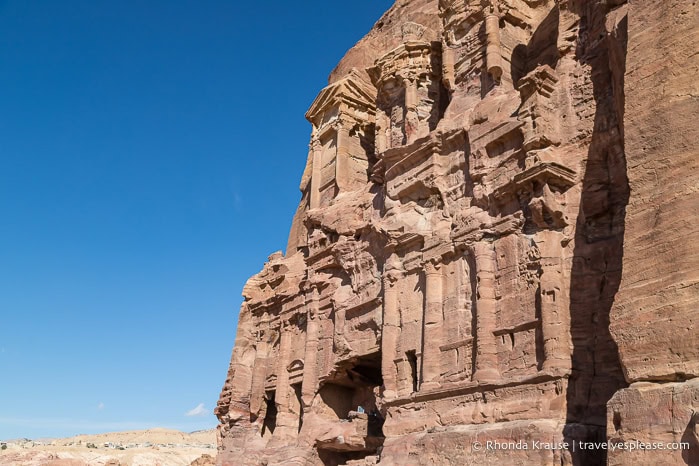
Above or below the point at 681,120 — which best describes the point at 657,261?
below

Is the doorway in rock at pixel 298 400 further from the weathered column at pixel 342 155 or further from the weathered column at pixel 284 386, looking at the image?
the weathered column at pixel 342 155

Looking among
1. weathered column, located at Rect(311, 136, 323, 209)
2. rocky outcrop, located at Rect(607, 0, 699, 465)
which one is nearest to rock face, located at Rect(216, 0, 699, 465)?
rocky outcrop, located at Rect(607, 0, 699, 465)

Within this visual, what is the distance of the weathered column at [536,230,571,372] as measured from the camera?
12820 mm

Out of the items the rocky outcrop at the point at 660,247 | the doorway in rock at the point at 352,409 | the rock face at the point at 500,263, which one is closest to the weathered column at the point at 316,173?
the rock face at the point at 500,263

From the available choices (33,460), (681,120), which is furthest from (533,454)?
(33,460)

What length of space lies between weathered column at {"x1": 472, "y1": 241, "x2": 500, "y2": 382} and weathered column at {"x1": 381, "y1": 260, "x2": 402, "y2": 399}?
2948mm

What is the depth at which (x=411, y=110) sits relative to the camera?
20.7 m

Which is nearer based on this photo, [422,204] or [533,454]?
[533,454]

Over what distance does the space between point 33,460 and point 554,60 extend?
3055cm

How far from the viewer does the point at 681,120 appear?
10.1m

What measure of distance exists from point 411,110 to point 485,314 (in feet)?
26.2

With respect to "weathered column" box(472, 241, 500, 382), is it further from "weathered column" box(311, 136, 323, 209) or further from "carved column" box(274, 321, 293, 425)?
"weathered column" box(311, 136, 323, 209)

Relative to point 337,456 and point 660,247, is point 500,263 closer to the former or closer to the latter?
point 660,247

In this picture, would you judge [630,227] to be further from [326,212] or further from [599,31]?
[326,212]
